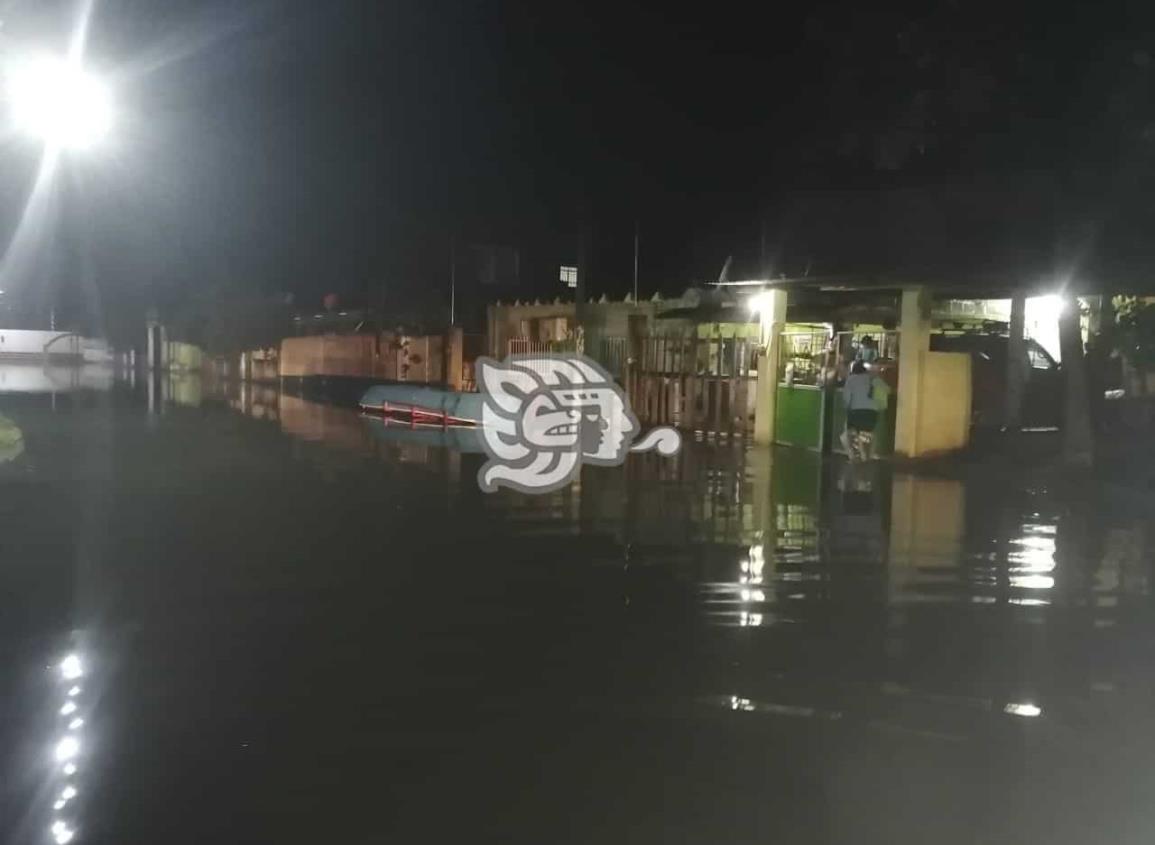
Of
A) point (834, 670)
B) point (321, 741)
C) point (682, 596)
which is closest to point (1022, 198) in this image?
point (682, 596)

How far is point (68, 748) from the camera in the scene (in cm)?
539

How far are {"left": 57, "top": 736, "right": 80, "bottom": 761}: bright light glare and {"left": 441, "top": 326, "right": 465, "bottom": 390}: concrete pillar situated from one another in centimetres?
2588

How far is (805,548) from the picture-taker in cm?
1058

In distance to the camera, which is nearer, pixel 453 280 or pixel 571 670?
pixel 571 670

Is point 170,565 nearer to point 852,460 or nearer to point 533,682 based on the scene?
point 533,682

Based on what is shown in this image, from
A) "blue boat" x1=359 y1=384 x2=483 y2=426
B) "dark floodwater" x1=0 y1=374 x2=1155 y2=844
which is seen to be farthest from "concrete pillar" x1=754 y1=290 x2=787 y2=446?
"dark floodwater" x1=0 y1=374 x2=1155 y2=844

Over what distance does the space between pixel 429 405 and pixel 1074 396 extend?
12582 millimetres

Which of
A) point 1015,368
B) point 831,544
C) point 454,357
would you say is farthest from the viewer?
point 454,357

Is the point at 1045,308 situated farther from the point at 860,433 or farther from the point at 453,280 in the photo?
the point at 453,280

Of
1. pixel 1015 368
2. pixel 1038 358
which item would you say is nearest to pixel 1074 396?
pixel 1015 368

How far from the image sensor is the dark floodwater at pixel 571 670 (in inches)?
190

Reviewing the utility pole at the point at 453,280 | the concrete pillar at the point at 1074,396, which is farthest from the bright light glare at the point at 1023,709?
the utility pole at the point at 453,280

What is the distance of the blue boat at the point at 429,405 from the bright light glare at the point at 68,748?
16.9m

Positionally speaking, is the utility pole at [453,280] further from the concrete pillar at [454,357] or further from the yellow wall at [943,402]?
the yellow wall at [943,402]
